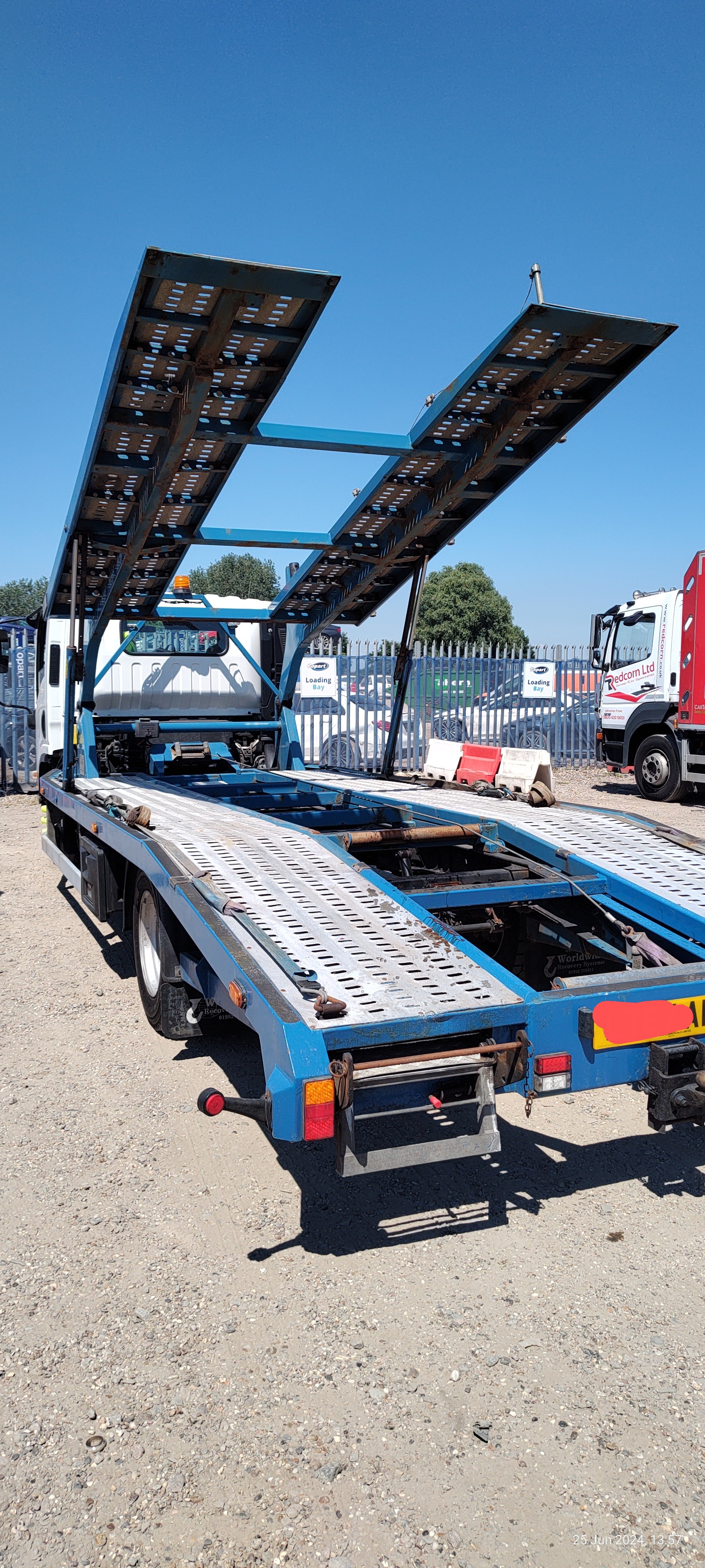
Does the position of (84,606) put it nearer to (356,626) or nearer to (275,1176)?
(356,626)

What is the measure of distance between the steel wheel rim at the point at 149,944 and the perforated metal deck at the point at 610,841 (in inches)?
63.1

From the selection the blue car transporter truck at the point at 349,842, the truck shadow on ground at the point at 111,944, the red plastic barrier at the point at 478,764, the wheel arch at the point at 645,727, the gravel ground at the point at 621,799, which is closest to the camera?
the blue car transporter truck at the point at 349,842

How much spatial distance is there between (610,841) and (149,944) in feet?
7.39

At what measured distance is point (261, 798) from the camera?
22.1 ft

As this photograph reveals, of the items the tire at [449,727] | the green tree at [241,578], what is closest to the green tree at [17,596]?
the green tree at [241,578]

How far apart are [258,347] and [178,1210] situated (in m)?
3.59

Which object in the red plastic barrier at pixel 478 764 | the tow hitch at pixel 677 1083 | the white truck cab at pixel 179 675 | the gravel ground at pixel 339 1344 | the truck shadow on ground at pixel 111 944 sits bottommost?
the gravel ground at pixel 339 1344

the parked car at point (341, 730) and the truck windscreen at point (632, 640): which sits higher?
the truck windscreen at point (632, 640)

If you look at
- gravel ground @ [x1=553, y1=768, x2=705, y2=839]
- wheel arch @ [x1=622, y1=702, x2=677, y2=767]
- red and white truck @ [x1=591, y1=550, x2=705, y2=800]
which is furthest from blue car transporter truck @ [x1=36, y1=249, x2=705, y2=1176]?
wheel arch @ [x1=622, y1=702, x2=677, y2=767]

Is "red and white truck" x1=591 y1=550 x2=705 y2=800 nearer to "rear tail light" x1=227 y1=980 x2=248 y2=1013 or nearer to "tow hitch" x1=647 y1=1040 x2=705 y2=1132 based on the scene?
"tow hitch" x1=647 y1=1040 x2=705 y2=1132

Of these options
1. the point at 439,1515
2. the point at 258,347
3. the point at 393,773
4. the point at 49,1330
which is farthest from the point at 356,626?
the point at 439,1515

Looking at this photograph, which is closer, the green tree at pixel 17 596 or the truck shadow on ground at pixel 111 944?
the truck shadow on ground at pixel 111 944

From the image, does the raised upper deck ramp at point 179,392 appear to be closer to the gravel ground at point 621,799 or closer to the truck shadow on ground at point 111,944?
the truck shadow on ground at point 111,944

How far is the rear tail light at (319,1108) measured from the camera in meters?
2.57
